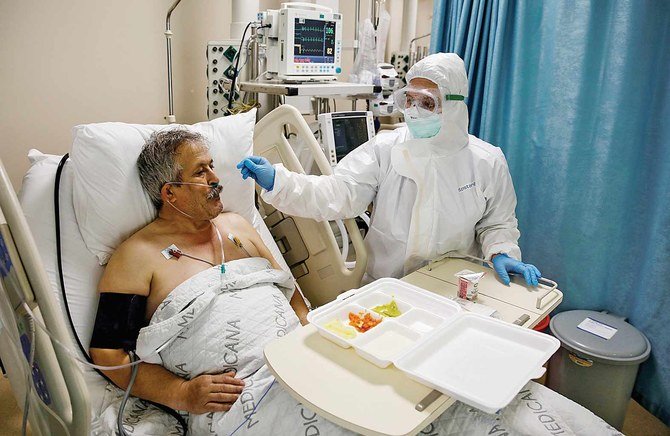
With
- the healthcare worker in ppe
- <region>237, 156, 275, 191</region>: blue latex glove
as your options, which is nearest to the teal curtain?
the healthcare worker in ppe

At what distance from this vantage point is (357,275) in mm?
1911

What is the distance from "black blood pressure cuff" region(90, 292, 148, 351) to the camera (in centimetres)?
139

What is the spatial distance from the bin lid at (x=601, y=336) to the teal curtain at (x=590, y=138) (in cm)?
11

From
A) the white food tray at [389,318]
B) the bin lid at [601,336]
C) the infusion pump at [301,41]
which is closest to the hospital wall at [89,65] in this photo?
the infusion pump at [301,41]

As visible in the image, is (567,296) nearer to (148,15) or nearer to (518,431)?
(518,431)

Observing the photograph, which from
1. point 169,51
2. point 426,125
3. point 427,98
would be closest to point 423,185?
point 426,125

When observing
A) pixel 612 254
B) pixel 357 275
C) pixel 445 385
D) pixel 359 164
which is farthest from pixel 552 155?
pixel 445 385

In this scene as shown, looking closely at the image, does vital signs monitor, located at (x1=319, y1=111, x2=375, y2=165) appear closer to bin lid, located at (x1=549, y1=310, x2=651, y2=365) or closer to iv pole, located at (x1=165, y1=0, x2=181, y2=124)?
iv pole, located at (x1=165, y1=0, x2=181, y2=124)

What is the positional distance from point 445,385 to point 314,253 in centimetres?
108

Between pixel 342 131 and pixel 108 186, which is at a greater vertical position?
pixel 342 131

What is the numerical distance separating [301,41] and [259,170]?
1.06 metres

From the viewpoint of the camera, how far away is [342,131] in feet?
8.90

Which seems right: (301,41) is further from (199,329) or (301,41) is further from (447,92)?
(199,329)

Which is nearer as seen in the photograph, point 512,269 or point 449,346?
point 449,346
